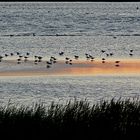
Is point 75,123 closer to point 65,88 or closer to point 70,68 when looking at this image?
point 65,88

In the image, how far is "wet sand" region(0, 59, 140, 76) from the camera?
37.8 meters

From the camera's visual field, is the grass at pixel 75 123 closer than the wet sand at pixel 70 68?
Yes

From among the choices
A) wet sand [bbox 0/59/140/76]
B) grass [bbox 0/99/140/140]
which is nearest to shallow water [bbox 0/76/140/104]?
wet sand [bbox 0/59/140/76]

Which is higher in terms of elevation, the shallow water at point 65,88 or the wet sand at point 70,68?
the shallow water at point 65,88

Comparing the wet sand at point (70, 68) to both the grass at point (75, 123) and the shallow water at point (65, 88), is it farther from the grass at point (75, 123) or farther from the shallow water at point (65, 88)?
the grass at point (75, 123)

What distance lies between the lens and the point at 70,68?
4006cm

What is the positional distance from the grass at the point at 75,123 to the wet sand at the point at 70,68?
59.3 feet

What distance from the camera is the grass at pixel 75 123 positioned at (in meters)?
17.9

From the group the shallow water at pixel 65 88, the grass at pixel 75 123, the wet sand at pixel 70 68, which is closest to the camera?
the grass at pixel 75 123

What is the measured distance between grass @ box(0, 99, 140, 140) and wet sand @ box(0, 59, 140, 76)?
59.3ft

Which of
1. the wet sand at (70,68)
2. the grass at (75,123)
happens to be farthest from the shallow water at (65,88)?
the grass at (75,123)

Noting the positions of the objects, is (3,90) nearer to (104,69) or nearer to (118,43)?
(104,69)

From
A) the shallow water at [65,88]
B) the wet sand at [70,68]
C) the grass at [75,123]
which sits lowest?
the wet sand at [70,68]

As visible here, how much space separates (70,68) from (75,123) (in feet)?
71.4
